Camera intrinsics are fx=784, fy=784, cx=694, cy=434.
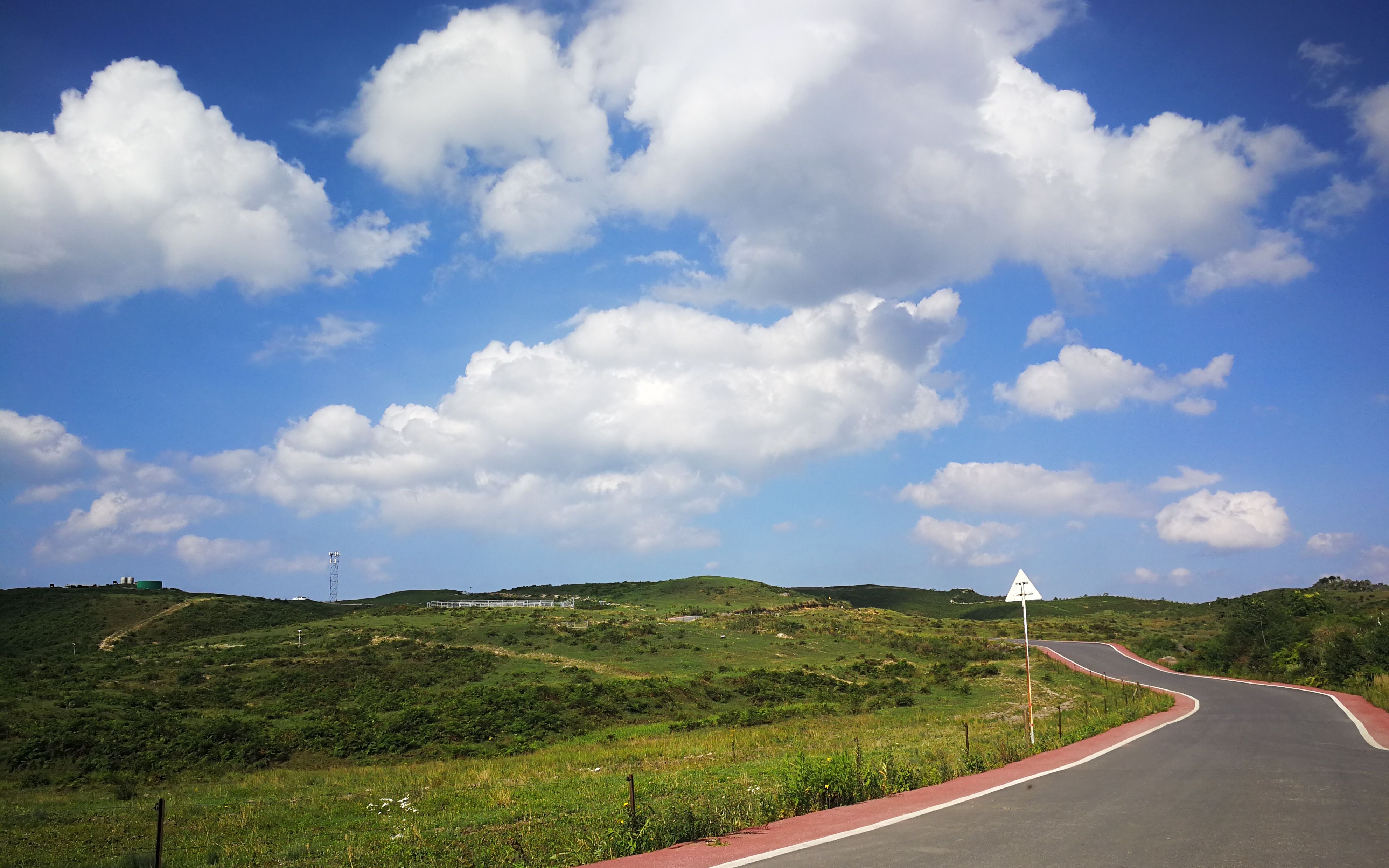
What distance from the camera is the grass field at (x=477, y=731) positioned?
1431 centimetres

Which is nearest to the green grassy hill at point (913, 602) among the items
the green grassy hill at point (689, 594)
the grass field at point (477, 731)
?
the green grassy hill at point (689, 594)

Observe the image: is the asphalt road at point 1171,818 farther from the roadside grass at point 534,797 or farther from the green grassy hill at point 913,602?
the green grassy hill at point 913,602

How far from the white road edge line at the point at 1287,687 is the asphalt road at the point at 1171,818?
1.00 m

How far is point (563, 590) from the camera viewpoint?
473 ft

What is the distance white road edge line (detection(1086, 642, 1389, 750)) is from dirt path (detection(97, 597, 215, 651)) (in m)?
79.5

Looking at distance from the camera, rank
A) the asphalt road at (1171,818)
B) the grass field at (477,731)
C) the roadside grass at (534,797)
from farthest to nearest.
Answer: the grass field at (477,731) → the roadside grass at (534,797) → the asphalt road at (1171,818)

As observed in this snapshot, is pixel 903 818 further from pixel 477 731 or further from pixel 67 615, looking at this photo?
pixel 67 615

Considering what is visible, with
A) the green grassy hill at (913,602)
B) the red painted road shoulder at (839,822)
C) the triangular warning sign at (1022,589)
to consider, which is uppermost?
the triangular warning sign at (1022,589)

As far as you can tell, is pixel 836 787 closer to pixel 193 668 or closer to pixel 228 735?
pixel 228 735

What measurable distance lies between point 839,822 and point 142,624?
9493 centimetres

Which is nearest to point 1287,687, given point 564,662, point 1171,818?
point 1171,818

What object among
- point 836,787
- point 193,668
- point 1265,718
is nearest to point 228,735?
point 193,668

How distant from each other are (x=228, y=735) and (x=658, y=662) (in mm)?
27735

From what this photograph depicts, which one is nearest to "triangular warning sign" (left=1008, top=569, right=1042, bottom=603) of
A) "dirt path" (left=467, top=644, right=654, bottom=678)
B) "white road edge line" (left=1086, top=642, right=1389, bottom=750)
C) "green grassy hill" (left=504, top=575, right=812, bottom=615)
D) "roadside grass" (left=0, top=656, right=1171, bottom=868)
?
"roadside grass" (left=0, top=656, right=1171, bottom=868)
